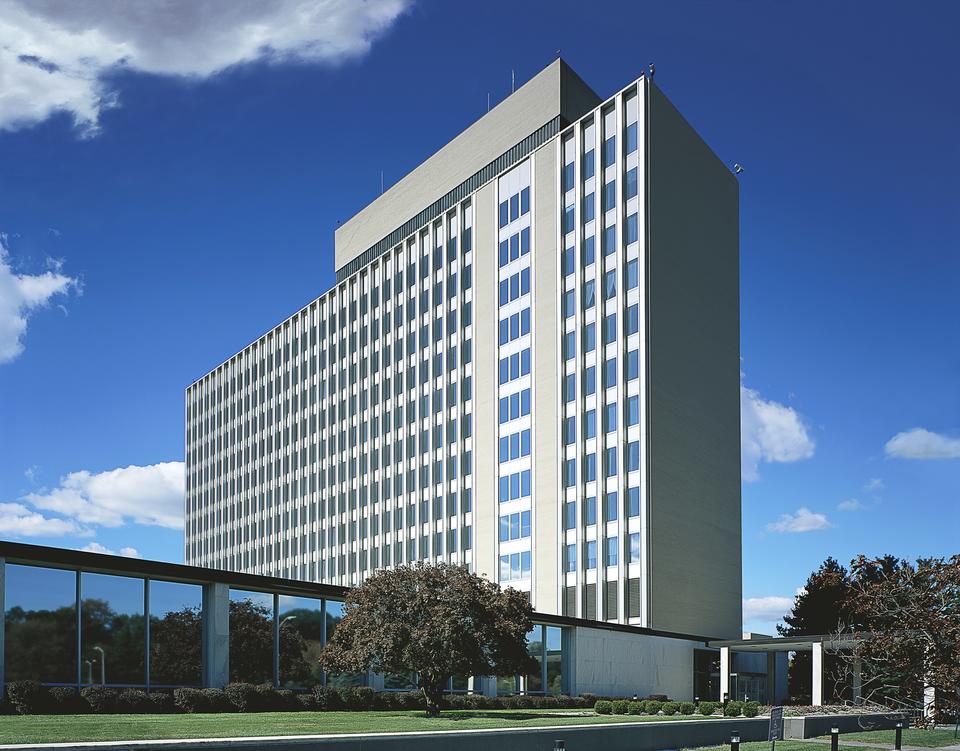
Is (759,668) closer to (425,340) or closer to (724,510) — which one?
(724,510)

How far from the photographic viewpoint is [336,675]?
131 ft

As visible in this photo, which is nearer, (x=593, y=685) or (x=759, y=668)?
(x=593, y=685)

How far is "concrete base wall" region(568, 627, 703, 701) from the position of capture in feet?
172

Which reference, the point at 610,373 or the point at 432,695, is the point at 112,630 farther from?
the point at 610,373

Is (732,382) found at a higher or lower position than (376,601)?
higher

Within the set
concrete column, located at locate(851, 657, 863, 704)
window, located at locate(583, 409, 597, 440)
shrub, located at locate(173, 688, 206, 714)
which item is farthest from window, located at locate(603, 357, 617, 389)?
shrub, located at locate(173, 688, 206, 714)

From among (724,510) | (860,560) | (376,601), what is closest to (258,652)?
(376,601)

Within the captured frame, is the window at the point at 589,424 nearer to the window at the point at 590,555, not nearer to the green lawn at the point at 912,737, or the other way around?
the window at the point at 590,555

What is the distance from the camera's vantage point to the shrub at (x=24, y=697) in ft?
91.3

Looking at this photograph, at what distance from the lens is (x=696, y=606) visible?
6750cm

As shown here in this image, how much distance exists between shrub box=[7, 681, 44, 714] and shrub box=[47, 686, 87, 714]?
426 millimetres

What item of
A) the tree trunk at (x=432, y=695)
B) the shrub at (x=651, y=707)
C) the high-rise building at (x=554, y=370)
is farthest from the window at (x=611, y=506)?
the tree trunk at (x=432, y=695)

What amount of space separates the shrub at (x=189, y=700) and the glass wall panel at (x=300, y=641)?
21.6 ft

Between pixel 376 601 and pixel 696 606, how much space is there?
124 feet
